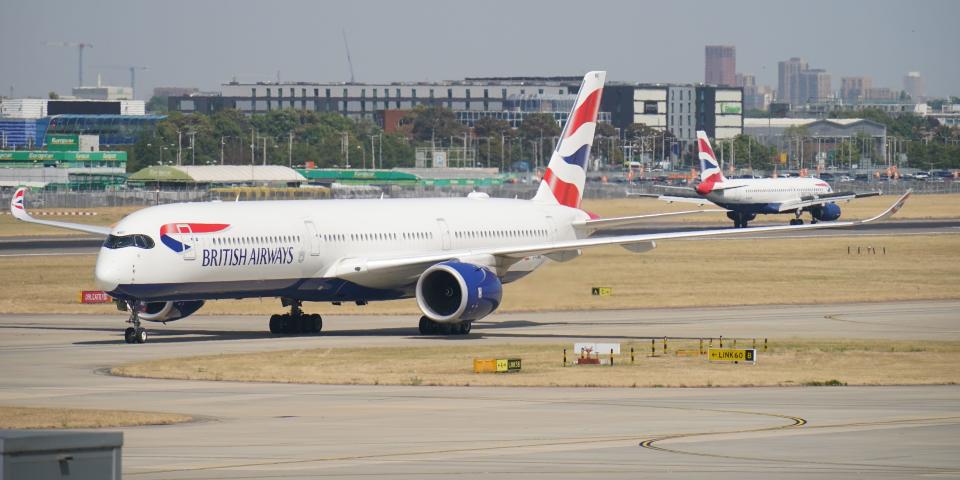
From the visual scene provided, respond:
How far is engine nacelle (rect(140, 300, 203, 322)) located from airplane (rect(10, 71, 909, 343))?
0.05 m

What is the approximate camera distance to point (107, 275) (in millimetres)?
46938

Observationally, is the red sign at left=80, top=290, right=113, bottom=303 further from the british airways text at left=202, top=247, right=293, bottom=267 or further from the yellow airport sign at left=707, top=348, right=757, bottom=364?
the yellow airport sign at left=707, top=348, right=757, bottom=364

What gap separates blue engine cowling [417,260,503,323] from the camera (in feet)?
163

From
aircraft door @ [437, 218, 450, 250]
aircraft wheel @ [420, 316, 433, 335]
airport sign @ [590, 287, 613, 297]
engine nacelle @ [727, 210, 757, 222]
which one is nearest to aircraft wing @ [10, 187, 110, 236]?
aircraft door @ [437, 218, 450, 250]

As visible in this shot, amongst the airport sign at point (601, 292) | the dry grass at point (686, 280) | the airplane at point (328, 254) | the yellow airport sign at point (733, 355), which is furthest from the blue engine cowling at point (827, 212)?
the yellow airport sign at point (733, 355)

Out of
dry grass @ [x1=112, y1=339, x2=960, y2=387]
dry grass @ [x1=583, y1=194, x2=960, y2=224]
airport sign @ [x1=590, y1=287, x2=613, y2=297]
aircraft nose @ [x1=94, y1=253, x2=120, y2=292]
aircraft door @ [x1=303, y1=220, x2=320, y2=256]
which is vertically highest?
aircraft door @ [x1=303, y1=220, x2=320, y2=256]

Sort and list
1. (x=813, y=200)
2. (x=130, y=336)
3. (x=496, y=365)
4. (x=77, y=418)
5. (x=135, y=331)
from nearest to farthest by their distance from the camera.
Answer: (x=77, y=418)
(x=496, y=365)
(x=130, y=336)
(x=135, y=331)
(x=813, y=200)

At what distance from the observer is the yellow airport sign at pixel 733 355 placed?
1624 inches

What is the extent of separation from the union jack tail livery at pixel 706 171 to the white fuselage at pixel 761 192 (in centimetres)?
57

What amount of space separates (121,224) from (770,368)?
20553 mm

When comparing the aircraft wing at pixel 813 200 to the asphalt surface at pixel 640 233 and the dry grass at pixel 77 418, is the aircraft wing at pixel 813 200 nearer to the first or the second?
the asphalt surface at pixel 640 233

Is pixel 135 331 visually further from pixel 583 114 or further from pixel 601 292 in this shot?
pixel 601 292

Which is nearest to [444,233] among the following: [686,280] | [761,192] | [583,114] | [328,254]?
[328,254]

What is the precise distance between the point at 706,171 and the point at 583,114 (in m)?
72.0
